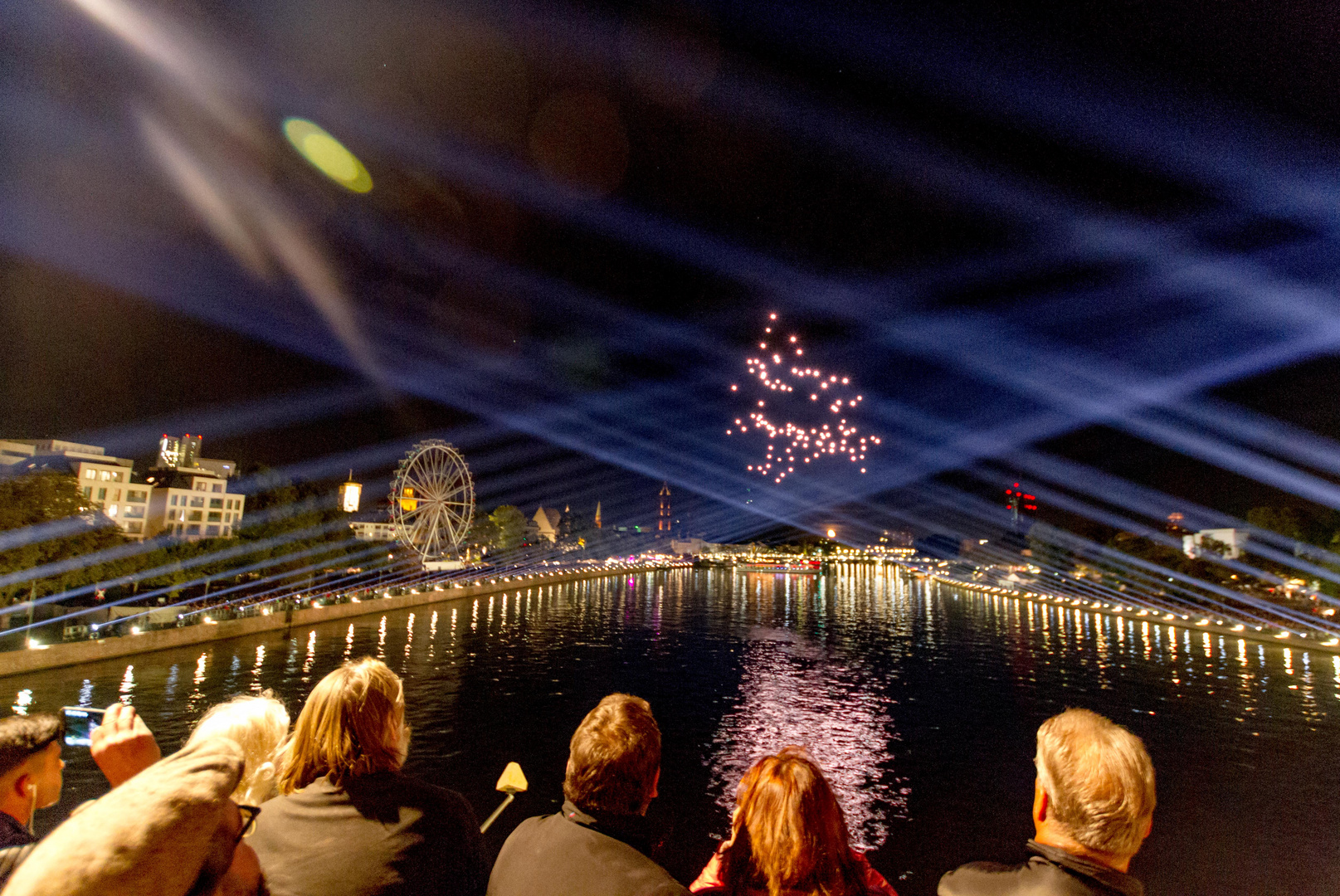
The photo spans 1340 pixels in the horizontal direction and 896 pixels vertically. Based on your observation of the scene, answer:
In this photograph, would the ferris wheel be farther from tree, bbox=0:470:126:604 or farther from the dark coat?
the dark coat

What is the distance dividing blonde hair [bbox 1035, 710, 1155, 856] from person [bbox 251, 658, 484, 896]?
203 centimetres

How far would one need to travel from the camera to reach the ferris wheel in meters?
51.2

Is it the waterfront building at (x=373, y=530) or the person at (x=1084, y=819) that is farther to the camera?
the waterfront building at (x=373, y=530)

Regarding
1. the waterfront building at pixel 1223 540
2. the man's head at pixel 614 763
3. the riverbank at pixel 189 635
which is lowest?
the riverbank at pixel 189 635

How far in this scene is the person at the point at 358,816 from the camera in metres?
2.49

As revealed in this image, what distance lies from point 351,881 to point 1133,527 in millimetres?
82938

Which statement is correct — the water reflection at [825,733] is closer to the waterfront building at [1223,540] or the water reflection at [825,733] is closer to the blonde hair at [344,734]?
the blonde hair at [344,734]

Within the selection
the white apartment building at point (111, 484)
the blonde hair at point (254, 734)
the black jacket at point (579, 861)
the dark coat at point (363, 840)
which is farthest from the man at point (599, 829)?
the white apartment building at point (111, 484)

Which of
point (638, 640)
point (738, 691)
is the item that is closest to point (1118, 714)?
point (738, 691)

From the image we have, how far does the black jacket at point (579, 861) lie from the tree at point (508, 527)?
327ft

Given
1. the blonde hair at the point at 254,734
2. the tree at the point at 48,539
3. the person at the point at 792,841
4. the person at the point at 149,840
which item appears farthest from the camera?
the tree at the point at 48,539

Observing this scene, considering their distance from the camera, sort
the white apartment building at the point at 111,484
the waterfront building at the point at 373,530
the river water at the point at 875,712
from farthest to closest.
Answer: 1. the waterfront building at the point at 373,530
2. the white apartment building at the point at 111,484
3. the river water at the point at 875,712

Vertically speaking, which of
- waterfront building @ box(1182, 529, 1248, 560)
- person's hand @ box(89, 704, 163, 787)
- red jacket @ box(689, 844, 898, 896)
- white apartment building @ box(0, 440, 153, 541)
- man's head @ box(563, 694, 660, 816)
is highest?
white apartment building @ box(0, 440, 153, 541)

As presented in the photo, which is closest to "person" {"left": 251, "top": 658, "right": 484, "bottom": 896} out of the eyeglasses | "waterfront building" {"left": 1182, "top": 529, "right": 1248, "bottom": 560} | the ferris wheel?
the eyeglasses
